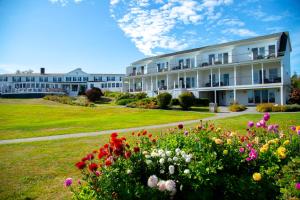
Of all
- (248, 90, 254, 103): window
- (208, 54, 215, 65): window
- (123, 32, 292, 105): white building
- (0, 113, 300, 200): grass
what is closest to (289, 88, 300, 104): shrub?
(123, 32, 292, 105): white building

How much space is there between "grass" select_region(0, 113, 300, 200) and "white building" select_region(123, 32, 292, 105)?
29571 millimetres

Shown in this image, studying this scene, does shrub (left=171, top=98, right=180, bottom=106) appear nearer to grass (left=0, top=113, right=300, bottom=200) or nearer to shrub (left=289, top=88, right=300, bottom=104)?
shrub (left=289, top=88, right=300, bottom=104)

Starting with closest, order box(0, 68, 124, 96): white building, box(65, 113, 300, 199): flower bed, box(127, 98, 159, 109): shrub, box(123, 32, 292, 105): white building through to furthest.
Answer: box(65, 113, 300, 199): flower bed → box(123, 32, 292, 105): white building → box(127, 98, 159, 109): shrub → box(0, 68, 124, 96): white building

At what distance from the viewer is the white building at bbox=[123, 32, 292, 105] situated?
33.5 m

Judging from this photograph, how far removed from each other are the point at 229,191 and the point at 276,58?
3233 centimetres

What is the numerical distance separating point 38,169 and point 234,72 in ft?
110

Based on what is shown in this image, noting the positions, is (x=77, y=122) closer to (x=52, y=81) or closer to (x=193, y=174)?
(x=193, y=174)

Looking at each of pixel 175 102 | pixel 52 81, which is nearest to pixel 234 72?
pixel 175 102

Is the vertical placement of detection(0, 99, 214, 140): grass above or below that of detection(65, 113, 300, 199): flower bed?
below

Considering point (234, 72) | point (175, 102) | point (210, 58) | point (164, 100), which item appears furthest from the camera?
point (210, 58)

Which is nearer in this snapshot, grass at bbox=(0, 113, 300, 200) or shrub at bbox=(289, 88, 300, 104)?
grass at bbox=(0, 113, 300, 200)

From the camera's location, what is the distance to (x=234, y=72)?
36.0 meters

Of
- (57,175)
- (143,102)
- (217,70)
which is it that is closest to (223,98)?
(217,70)

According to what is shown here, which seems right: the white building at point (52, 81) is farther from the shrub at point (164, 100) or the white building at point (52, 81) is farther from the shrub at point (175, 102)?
the shrub at point (164, 100)
